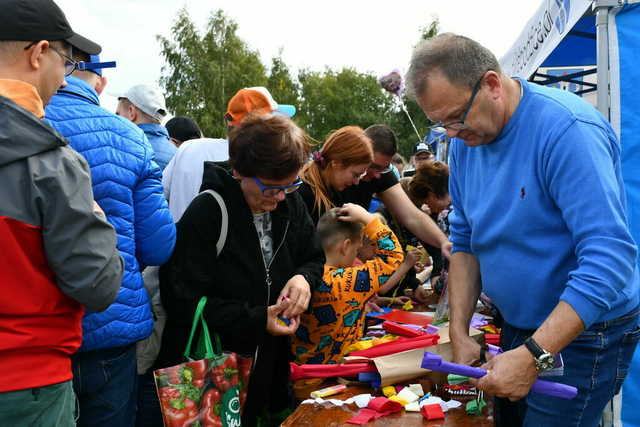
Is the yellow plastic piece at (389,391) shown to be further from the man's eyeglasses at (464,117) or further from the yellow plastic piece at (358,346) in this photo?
the man's eyeglasses at (464,117)

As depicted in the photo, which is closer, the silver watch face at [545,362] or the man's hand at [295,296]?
the silver watch face at [545,362]

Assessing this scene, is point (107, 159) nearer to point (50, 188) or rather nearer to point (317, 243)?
point (50, 188)

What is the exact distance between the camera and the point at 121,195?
1.99m

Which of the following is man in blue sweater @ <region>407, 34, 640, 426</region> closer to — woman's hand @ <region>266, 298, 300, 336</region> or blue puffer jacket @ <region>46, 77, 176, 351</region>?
woman's hand @ <region>266, 298, 300, 336</region>

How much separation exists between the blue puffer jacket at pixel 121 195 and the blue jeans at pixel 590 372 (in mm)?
1397

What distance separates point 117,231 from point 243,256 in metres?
0.50

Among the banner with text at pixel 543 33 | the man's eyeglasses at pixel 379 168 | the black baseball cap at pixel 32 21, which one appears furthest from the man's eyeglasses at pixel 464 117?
the man's eyeglasses at pixel 379 168

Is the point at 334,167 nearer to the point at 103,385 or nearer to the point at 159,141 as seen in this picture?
the point at 159,141

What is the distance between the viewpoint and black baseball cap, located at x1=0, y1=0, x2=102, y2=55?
4.99ft

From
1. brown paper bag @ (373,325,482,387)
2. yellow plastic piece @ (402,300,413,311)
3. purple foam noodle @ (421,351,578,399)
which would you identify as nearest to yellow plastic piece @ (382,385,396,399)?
brown paper bag @ (373,325,482,387)

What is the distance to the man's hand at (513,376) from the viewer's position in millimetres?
1578

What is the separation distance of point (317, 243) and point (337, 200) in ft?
2.56

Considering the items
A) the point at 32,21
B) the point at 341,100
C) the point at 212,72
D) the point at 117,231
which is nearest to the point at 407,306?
the point at 117,231

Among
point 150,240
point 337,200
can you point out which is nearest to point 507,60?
point 337,200
